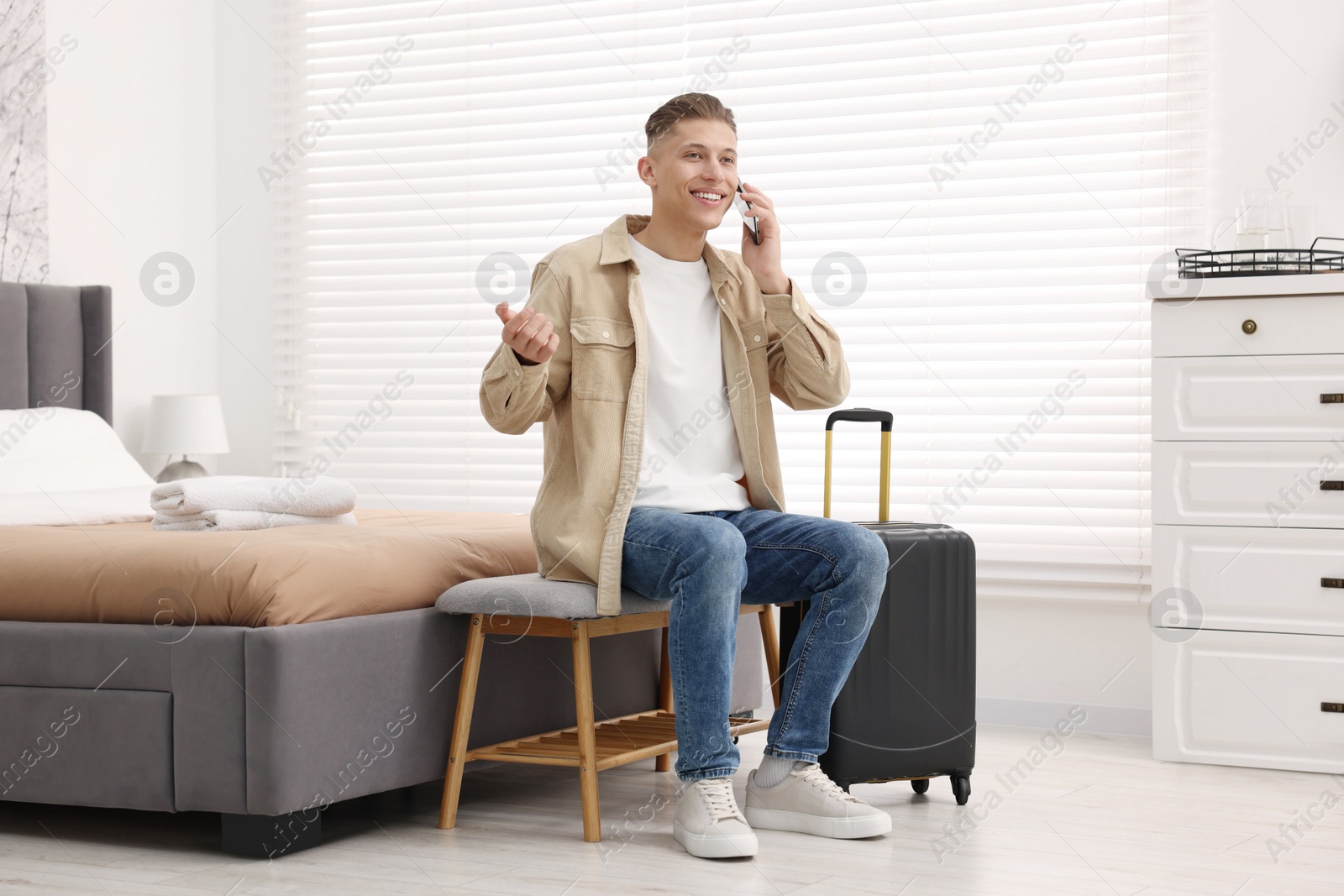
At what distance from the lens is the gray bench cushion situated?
222cm

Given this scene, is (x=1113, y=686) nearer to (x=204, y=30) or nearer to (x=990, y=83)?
(x=990, y=83)

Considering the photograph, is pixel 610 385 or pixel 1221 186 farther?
pixel 1221 186

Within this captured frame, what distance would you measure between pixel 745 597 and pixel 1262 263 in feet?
4.74

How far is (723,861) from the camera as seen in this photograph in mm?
2092

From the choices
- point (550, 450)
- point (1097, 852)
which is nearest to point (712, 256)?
point (550, 450)

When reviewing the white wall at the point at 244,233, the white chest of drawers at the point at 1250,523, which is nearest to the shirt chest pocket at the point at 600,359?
the white chest of drawers at the point at 1250,523

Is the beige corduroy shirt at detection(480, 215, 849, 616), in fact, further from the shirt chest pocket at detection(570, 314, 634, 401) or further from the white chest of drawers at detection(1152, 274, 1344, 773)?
the white chest of drawers at detection(1152, 274, 1344, 773)

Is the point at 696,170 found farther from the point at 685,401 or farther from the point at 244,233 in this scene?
the point at 244,233

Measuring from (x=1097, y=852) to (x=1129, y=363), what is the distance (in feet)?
5.43

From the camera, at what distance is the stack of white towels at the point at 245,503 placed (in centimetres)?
257

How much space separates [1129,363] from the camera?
3492 millimetres

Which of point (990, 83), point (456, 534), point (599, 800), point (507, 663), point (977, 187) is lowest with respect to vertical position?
point (599, 800)

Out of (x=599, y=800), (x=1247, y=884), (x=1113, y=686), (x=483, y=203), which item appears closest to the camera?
(x=1247, y=884)

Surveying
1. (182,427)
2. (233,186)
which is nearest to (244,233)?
(233,186)
